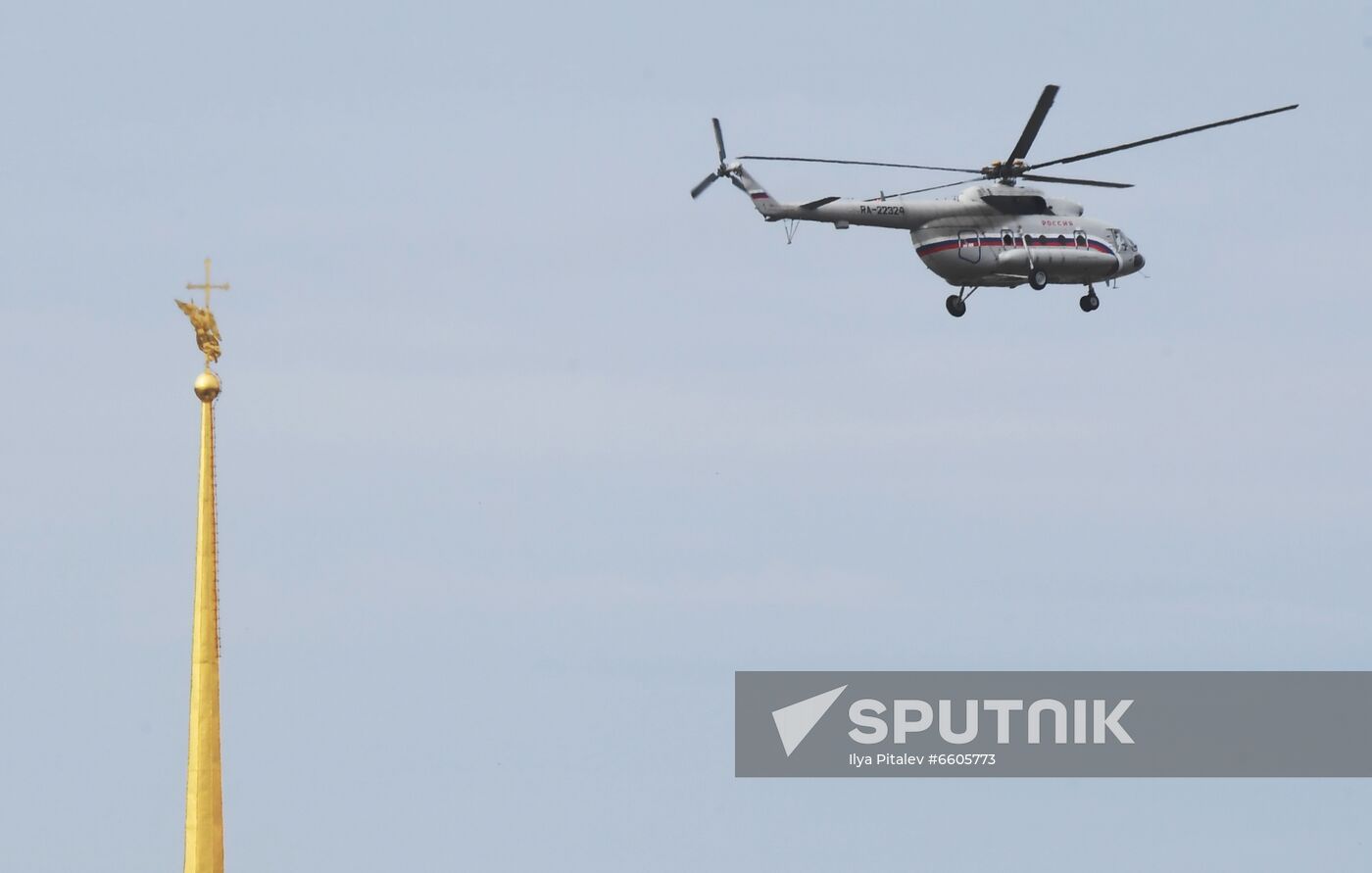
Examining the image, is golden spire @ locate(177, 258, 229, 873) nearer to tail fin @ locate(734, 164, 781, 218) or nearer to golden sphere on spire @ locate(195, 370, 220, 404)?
golden sphere on spire @ locate(195, 370, 220, 404)

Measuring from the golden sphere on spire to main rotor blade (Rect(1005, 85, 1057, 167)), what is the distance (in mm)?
34760

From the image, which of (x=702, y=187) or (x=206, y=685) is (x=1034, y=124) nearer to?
(x=702, y=187)

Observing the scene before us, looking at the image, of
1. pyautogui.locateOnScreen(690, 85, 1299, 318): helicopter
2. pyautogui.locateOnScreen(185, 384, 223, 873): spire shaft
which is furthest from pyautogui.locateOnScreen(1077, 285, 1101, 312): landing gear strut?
pyautogui.locateOnScreen(185, 384, 223, 873): spire shaft

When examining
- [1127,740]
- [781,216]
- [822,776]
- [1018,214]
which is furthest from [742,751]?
[1018,214]

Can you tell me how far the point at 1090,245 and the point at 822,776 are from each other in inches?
A: 1214

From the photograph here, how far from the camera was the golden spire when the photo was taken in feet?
291

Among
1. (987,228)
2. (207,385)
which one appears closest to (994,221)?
(987,228)

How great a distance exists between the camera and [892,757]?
92938 millimetres

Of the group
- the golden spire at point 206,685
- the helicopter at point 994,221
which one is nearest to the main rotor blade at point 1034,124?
the helicopter at point 994,221

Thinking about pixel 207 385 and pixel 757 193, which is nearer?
pixel 207 385

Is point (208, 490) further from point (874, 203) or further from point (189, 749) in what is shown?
point (874, 203)

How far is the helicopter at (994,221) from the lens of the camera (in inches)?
3947

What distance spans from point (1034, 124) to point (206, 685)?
39917mm

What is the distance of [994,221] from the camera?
346 ft
